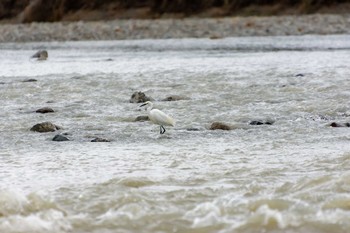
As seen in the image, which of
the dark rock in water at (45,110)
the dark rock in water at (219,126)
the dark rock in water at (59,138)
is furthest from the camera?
the dark rock in water at (45,110)

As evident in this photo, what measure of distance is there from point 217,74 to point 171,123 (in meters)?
8.20

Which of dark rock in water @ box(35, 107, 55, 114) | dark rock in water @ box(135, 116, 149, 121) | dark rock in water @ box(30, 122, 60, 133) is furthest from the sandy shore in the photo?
dark rock in water @ box(30, 122, 60, 133)

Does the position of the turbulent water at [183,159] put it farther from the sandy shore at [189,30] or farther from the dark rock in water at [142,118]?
the sandy shore at [189,30]

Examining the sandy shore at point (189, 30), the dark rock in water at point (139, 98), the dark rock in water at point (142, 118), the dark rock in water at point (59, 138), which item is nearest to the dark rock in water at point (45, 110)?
the dark rock in water at point (139, 98)

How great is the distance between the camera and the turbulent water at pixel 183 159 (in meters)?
5.67

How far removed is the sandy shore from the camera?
1694 inches

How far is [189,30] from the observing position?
45.8m

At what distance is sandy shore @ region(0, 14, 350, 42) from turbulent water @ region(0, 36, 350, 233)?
27013 millimetres

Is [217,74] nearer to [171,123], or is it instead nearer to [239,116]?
[239,116]

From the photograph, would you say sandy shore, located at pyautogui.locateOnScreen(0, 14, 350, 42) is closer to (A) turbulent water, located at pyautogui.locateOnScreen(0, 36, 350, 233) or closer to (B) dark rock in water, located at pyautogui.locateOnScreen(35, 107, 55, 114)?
(A) turbulent water, located at pyautogui.locateOnScreen(0, 36, 350, 233)

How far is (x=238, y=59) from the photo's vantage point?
23.6m

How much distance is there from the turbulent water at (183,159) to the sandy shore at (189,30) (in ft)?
88.6

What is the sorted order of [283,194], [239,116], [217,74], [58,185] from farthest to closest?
A: [217,74], [239,116], [58,185], [283,194]

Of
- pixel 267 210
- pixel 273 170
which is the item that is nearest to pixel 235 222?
pixel 267 210
